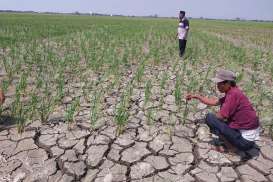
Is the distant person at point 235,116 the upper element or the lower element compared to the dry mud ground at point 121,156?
upper

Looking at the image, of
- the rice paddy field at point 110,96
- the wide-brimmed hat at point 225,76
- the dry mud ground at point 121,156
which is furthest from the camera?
the rice paddy field at point 110,96

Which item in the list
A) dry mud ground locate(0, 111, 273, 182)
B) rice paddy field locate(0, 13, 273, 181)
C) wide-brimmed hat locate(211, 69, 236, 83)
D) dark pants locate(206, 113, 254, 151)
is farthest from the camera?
rice paddy field locate(0, 13, 273, 181)

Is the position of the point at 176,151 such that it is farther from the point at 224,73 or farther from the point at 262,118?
the point at 262,118

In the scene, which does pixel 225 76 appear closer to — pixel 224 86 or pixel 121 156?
pixel 224 86

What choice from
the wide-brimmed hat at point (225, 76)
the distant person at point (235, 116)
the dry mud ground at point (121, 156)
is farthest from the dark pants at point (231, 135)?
the wide-brimmed hat at point (225, 76)

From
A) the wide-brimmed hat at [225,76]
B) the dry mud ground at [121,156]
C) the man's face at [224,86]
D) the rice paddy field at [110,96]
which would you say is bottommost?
the dry mud ground at [121,156]

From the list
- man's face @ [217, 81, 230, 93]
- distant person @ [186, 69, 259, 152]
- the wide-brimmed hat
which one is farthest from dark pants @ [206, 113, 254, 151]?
the wide-brimmed hat

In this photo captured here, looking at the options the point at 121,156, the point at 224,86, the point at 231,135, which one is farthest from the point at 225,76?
the point at 121,156

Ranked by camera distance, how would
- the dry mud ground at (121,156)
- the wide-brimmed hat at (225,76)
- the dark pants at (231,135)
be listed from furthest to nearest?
the dark pants at (231,135), the wide-brimmed hat at (225,76), the dry mud ground at (121,156)

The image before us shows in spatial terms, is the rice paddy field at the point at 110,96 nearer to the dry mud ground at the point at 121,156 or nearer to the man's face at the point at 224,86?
the dry mud ground at the point at 121,156

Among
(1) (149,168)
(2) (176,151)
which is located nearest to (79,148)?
(1) (149,168)

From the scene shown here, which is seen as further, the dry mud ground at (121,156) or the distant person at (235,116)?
the distant person at (235,116)

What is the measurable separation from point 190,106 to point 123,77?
2436 mm

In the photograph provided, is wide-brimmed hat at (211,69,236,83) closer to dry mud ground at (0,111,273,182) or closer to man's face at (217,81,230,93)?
man's face at (217,81,230,93)
